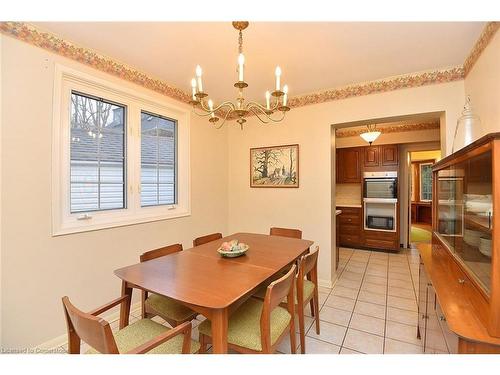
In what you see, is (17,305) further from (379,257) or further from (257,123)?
(379,257)

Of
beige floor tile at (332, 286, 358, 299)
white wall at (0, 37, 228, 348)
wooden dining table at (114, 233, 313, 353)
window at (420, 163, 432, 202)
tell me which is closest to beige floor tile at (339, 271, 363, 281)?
beige floor tile at (332, 286, 358, 299)

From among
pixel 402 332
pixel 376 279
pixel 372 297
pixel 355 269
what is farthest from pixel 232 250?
pixel 355 269

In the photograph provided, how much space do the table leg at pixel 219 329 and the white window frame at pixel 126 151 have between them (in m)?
1.55

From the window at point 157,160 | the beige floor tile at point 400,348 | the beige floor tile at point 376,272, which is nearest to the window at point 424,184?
the beige floor tile at point 376,272

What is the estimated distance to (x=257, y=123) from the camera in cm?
350

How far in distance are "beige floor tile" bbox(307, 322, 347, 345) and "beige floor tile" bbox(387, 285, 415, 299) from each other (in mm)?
1077

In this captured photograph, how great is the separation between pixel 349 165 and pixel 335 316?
332cm

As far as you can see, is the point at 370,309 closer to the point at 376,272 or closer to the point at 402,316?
the point at 402,316

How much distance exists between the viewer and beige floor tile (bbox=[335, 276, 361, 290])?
3.01 metres

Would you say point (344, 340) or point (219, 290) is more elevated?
point (219, 290)

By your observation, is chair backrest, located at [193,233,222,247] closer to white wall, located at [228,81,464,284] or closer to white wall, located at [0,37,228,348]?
white wall, located at [0,37,228,348]
